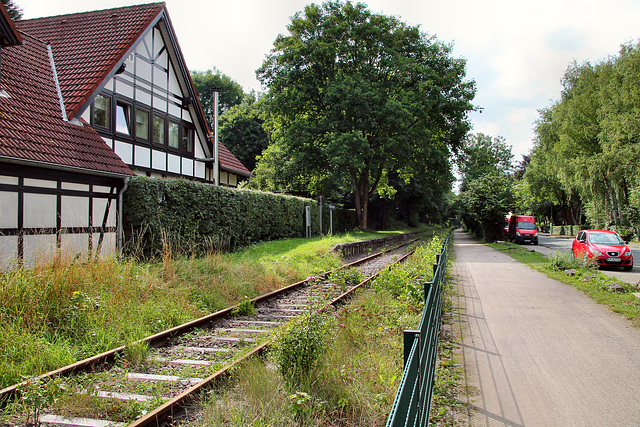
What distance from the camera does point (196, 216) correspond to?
16.6 metres

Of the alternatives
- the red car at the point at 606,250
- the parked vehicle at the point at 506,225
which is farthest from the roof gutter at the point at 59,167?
the parked vehicle at the point at 506,225

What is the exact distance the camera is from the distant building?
1154cm

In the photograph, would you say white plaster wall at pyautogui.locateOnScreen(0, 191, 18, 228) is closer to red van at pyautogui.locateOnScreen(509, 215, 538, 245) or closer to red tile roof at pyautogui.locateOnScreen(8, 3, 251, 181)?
red tile roof at pyautogui.locateOnScreen(8, 3, 251, 181)

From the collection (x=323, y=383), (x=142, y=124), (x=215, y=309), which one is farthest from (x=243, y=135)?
(x=323, y=383)

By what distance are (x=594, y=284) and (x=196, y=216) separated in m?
13.1

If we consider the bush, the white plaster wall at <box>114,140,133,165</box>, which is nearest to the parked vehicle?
the white plaster wall at <box>114,140,133,165</box>

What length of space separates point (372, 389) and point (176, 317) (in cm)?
467

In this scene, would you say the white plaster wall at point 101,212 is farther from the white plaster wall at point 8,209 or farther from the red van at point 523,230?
the red van at point 523,230

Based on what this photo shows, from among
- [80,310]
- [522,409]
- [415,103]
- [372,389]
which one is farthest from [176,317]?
[415,103]

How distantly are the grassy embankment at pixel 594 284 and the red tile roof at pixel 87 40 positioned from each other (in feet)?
52.8

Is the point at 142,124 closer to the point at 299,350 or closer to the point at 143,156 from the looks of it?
the point at 143,156

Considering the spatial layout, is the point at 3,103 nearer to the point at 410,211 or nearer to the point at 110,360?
the point at 110,360

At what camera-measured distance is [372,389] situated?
450 cm

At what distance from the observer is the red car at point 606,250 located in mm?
16969
